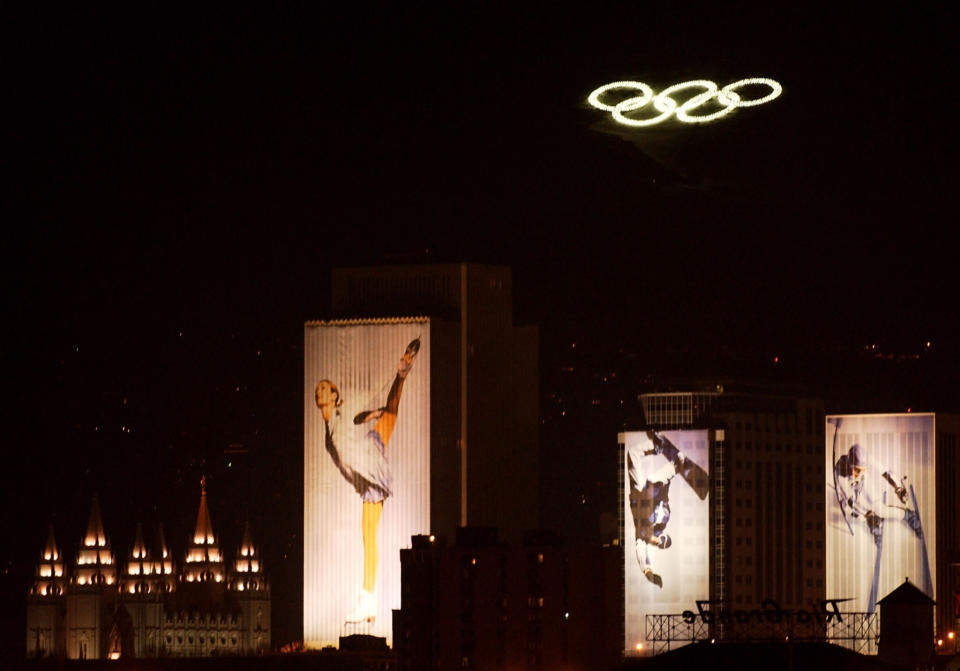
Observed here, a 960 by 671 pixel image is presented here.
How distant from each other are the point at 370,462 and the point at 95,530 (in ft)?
83.6

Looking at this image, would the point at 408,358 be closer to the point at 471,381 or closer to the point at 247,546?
the point at 471,381

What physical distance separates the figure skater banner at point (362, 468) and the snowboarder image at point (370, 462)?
6 centimetres

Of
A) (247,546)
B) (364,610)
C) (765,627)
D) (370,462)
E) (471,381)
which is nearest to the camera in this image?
(765,627)

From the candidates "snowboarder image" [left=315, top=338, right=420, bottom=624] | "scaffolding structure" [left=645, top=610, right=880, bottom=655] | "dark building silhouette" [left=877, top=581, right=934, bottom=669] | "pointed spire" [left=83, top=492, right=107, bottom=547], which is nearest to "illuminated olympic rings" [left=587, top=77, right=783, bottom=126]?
"snowboarder image" [left=315, top=338, right=420, bottom=624]

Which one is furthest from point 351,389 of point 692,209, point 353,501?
point 692,209

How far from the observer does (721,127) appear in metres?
155

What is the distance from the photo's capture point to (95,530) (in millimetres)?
192250

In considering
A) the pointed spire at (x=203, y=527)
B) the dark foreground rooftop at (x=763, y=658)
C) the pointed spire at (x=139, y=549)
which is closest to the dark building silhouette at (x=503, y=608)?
the dark foreground rooftop at (x=763, y=658)

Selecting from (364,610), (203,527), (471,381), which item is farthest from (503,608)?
(203,527)

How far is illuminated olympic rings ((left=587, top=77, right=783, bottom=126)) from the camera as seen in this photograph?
15262 cm

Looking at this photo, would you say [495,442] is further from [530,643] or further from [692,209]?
[530,643]

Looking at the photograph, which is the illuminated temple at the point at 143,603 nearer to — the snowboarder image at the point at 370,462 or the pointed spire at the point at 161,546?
the pointed spire at the point at 161,546

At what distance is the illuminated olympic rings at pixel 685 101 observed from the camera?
152625 millimetres

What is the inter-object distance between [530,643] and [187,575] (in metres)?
50.2
